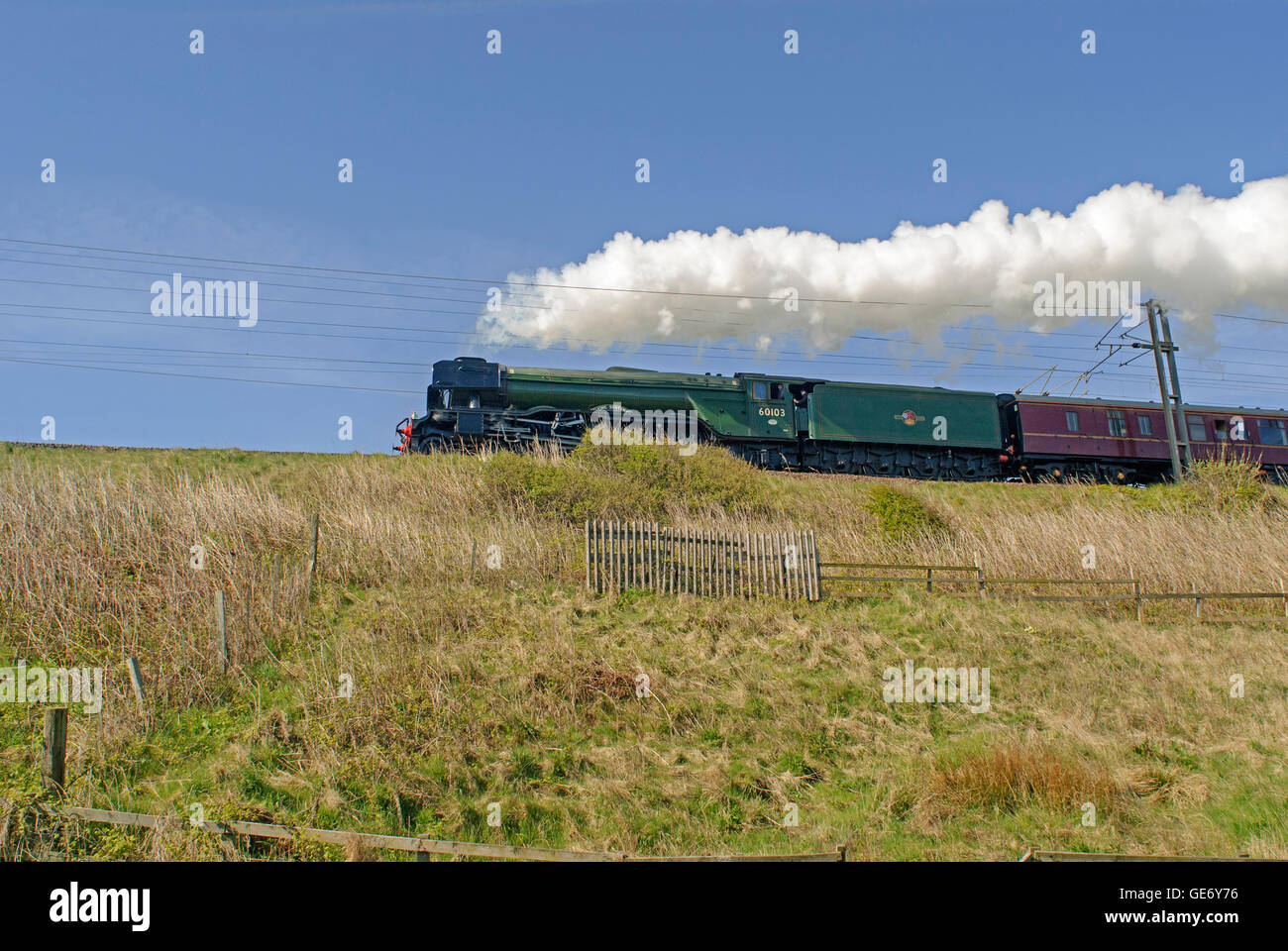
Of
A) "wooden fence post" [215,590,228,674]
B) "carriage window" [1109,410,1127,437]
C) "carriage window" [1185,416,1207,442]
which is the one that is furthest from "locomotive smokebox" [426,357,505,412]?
"carriage window" [1185,416,1207,442]

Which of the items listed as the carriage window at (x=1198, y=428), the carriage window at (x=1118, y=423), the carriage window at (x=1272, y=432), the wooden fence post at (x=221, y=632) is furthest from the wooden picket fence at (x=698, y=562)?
the carriage window at (x=1272, y=432)

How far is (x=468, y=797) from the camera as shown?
8742mm

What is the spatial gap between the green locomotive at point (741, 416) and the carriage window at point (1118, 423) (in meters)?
4.44

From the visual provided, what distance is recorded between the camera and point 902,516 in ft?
68.4

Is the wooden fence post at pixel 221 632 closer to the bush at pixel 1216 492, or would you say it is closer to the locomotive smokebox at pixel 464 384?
the locomotive smokebox at pixel 464 384

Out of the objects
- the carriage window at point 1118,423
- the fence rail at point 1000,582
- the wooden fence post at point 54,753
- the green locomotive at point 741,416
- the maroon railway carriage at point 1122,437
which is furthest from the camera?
the carriage window at point 1118,423

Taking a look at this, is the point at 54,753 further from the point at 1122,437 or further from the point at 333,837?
the point at 1122,437

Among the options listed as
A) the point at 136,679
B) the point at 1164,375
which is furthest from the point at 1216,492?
the point at 136,679

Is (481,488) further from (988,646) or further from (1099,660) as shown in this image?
(1099,660)

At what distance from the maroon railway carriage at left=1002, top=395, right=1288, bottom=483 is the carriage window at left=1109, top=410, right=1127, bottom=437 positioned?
41mm

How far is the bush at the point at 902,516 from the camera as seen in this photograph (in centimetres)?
2026

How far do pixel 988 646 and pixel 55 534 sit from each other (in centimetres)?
1605

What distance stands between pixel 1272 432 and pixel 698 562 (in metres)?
31.9
